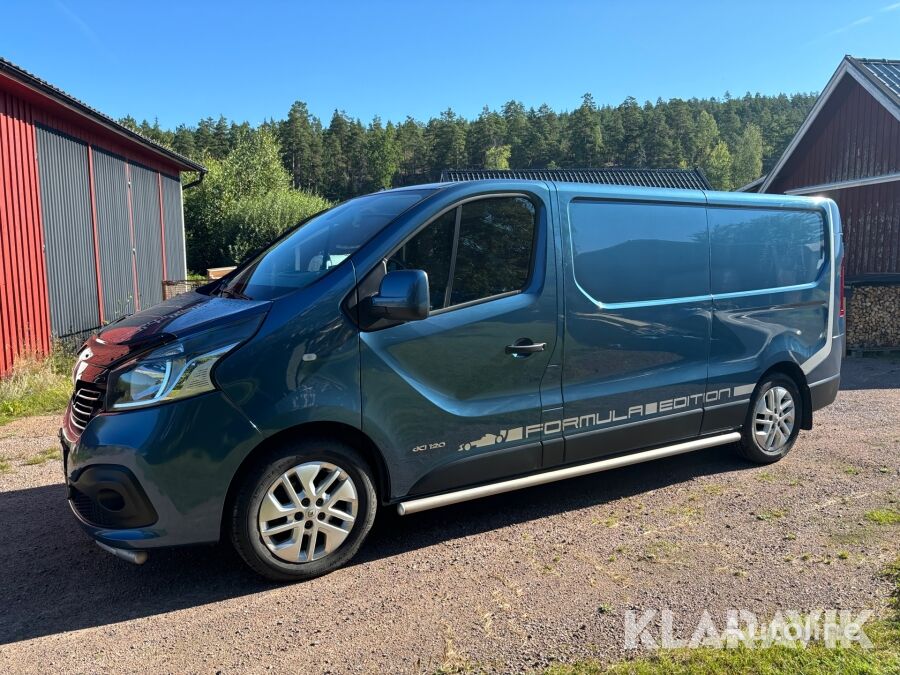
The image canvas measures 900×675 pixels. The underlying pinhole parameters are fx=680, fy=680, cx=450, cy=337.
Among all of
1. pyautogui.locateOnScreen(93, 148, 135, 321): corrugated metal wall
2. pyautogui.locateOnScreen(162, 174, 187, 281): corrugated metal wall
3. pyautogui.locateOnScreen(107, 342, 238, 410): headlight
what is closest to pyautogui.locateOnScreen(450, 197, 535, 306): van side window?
pyautogui.locateOnScreen(107, 342, 238, 410): headlight

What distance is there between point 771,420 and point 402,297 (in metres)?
3.51

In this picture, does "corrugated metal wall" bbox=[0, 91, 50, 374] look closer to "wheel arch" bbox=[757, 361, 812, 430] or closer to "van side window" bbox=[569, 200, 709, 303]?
"van side window" bbox=[569, 200, 709, 303]

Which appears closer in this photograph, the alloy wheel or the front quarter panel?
the front quarter panel

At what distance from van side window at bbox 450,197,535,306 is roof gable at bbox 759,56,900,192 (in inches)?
538

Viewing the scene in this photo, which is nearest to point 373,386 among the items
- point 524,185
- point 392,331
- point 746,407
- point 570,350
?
point 392,331

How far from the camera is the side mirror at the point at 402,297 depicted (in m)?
3.45

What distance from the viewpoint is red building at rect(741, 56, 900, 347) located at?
1481 centimetres

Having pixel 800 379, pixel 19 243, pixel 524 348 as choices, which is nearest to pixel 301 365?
pixel 524 348

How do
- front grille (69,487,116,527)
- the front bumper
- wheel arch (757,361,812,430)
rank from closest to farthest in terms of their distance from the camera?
1. the front bumper
2. front grille (69,487,116,527)
3. wheel arch (757,361,812,430)

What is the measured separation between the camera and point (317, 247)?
4004mm

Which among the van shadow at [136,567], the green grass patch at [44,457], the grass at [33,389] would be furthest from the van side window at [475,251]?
the grass at [33,389]

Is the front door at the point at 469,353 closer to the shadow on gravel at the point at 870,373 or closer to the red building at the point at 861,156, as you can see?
the shadow on gravel at the point at 870,373

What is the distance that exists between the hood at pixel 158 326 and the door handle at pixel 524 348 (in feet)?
4.57

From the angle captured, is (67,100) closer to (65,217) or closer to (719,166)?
(65,217)
